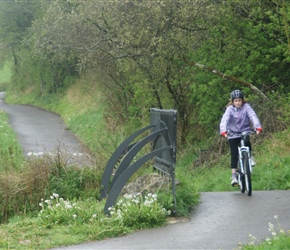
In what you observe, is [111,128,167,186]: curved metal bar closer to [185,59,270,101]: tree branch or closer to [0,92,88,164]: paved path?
[185,59,270,101]: tree branch

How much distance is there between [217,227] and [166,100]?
14389mm

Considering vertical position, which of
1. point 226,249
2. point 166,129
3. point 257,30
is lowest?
point 226,249

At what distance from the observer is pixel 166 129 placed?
927cm

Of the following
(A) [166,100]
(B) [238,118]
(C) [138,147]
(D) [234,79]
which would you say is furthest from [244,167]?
(A) [166,100]

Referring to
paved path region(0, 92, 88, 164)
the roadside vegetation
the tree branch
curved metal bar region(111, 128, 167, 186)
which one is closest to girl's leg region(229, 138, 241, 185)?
the roadside vegetation

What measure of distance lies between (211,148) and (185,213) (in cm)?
905

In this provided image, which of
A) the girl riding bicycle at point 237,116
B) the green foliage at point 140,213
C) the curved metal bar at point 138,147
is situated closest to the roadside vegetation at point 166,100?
the green foliage at point 140,213

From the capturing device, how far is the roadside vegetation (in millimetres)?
8555

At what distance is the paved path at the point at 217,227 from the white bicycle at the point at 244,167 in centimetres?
31

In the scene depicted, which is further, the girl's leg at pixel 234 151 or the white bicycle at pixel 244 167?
the girl's leg at pixel 234 151

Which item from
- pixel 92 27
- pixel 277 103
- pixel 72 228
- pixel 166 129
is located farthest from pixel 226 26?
Result: pixel 72 228

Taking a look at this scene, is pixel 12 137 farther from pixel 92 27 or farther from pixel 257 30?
pixel 257 30

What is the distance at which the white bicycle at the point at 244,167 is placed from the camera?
10414 millimetres

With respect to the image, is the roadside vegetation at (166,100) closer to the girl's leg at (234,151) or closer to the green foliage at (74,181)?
Answer: the green foliage at (74,181)
